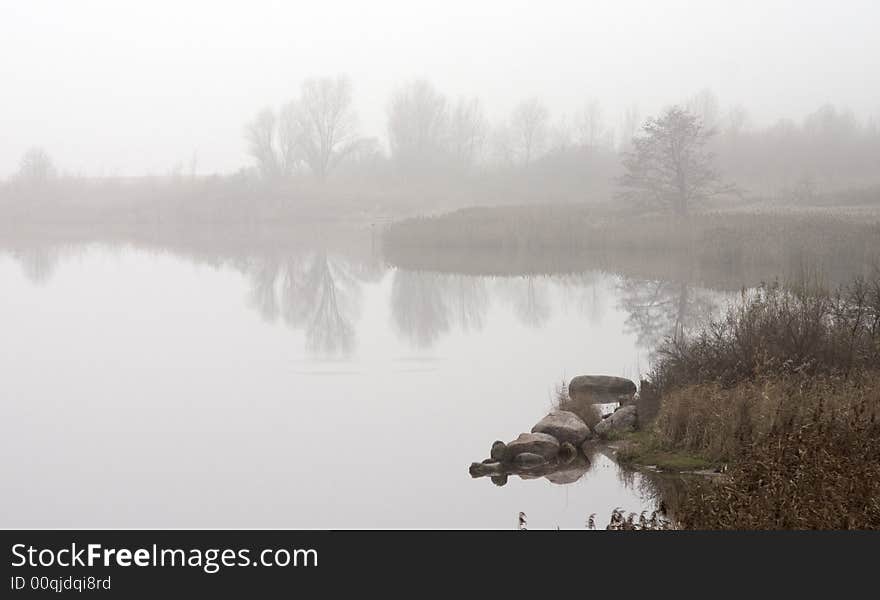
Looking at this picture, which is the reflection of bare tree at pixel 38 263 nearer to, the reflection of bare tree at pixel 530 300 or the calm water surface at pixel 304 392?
the calm water surface at pixel 304 392

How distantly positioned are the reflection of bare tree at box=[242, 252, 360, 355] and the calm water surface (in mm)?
111

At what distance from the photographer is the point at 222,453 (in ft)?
35.5

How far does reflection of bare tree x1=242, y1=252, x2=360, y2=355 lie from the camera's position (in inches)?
765

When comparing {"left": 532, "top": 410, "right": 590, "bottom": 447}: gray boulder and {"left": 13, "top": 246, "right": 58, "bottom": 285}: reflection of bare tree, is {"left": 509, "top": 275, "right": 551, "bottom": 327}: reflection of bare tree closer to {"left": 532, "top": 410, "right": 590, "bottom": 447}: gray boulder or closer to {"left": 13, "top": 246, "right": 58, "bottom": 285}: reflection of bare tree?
{"left": 532, "top": 410, "right": 590, "bottom": 447}: gray boulder

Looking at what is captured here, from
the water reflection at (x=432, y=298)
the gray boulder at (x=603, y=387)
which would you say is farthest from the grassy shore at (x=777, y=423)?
the water reflection at (x=432, y=298)

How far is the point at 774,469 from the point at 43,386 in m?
11.3

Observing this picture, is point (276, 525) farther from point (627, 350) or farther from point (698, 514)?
point (627, 350)

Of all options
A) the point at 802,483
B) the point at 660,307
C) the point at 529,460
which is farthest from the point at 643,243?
the point at 802,483

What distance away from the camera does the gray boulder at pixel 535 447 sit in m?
10.2

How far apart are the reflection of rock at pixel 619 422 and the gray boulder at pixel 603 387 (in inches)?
60.2

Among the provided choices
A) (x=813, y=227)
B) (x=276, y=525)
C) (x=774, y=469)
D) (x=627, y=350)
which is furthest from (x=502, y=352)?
(x=813, y=227)

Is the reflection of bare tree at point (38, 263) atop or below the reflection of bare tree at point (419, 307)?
atop

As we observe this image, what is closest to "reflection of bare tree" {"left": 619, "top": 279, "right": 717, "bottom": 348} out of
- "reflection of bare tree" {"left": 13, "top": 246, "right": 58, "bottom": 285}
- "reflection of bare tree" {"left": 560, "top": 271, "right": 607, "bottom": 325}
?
"reflection of bare tree" {"left": 560, "top": 271, "right": 607, "bottom": 325}

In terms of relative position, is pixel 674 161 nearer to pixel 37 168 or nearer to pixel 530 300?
pixel 530 300
